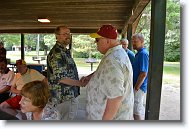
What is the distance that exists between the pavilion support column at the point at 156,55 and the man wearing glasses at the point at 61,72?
0.80 meters

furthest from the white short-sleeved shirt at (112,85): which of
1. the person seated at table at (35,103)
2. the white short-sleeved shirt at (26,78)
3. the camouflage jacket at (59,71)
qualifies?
the white short-sleeved shirt at (26,78)

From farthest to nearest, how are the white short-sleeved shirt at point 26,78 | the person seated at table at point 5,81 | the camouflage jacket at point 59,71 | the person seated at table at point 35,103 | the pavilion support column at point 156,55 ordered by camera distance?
the person seated at table at point 5,81 < the white short-sleeved shirt at point 26,78 < the camouflage jacket at point 59,71 < the pavilion support column at point 156,55 < the person seated at table at point 35,103

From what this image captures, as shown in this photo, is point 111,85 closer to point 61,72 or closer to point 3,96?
point 61,72

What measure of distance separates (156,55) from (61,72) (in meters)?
0.91

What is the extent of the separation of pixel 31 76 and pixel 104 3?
1.98 metres

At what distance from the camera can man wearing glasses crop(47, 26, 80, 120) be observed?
2461 millimetres

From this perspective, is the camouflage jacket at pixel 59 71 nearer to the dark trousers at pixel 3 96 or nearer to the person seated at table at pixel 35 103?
the person seated at table at pixel 35 103

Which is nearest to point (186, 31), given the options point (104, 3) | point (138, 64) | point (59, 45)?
point (59, 45)

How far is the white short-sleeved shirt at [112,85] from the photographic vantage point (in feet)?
5.38

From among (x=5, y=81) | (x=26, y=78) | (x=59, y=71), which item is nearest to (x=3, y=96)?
(x=5, y=81)

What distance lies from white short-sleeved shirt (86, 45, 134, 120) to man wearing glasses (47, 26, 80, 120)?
68 centimetres

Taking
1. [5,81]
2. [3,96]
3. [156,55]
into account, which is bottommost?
[3,96]

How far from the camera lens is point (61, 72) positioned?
2445 millimetres

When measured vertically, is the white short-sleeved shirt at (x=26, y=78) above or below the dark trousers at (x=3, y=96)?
above
